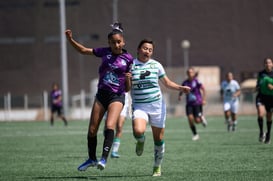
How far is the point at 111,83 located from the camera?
40.2ft

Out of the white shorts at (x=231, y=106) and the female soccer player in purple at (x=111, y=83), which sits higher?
the female soccer player in purple at (x=111, y=83)

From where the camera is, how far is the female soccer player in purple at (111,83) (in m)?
12.1

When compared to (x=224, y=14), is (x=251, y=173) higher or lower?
lower

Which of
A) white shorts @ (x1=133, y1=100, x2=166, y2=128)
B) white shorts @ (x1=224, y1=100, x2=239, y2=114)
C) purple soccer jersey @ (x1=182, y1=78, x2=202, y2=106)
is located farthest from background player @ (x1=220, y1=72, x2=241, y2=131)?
white shorts @ (x1=133, y1=100, x2=166, y2=128)

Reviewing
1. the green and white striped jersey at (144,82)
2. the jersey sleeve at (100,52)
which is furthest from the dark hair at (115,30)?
the green and white striped jersey at (144,82)

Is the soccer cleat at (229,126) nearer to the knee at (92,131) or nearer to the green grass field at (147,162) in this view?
the green grass field at (147,162)

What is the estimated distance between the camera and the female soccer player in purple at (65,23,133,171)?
478 inches

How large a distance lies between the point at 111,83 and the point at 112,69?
24 cm

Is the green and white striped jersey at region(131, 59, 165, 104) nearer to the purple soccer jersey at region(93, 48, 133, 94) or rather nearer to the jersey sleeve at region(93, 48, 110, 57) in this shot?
the purple soccer jersey at region(93, 48, 133, 94)

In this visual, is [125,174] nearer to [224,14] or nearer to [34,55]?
[224,14]

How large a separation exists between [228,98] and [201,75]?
115 ft

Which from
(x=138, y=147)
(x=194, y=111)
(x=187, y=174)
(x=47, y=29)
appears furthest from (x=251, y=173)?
(x=47, y=29)

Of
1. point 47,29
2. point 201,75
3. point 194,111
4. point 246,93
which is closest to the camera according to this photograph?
point 194,111

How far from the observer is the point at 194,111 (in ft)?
84.6
